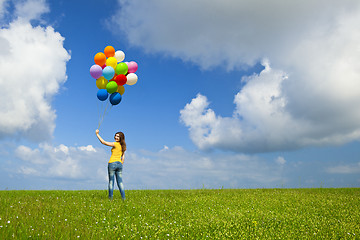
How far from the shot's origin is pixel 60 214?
1023 centimetres

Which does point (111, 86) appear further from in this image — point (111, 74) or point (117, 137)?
point (117, 137)

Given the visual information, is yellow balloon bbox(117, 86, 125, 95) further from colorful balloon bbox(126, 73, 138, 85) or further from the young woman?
the young woman

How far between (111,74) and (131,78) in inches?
45.9

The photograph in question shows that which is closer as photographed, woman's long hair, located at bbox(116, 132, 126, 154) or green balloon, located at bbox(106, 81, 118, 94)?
woman's long hair, located at bbox(116, 132, 126, 154)

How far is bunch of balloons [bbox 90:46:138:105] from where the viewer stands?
14447 millimetres

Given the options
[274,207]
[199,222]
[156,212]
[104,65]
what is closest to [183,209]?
[156,212]

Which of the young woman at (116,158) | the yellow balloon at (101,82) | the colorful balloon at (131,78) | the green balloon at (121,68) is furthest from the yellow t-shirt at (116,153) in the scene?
the green balloon at (121,68)

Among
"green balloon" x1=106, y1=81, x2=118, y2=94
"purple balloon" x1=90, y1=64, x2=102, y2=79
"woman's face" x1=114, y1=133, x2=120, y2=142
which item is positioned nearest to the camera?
"woman's face" x1=114, y1=133, x2=120, y2=142

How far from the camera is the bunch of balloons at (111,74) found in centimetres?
1445

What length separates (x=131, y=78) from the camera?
15.2 meters

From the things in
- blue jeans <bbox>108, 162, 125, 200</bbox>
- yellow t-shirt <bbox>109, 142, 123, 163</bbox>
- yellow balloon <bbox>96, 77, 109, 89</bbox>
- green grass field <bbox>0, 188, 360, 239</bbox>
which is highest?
yellow balloon <bbox>96, 77, 109, 89</bbox>

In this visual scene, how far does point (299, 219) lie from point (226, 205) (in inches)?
137

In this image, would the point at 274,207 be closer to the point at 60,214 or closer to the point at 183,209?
the point at 183,209

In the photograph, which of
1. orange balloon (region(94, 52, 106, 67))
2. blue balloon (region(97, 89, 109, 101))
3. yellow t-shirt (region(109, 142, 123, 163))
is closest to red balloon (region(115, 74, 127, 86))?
blue balloon (region(97, 89, 109, 101))
